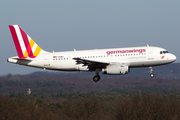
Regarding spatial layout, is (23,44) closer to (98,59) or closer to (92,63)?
(92,63)

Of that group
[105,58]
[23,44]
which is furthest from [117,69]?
[23,44]

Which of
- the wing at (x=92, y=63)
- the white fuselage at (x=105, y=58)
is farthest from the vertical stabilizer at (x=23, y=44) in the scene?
the wing at (x=92, y=63)

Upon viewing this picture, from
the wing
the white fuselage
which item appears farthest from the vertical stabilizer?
the wing

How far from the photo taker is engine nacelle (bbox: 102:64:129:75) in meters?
43.7

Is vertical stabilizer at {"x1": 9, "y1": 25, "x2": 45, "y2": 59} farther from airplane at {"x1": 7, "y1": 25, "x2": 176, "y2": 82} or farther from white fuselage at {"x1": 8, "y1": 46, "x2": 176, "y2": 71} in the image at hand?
white fuselage at {"x1": 8, "y1": 46, "x2": 176, "y2": 71}

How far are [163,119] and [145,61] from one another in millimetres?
40387

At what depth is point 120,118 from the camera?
8238 cm

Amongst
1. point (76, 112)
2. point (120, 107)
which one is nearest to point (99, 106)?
point (76, 112)

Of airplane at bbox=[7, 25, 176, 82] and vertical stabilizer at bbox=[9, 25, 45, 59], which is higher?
vertical stabilizer at bbox=[9, 25, 45, 59]

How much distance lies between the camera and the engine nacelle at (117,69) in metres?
43.7

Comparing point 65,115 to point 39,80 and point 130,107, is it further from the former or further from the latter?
point 39,80

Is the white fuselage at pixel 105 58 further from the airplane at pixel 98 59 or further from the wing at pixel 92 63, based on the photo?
the wing at pixel 92 63

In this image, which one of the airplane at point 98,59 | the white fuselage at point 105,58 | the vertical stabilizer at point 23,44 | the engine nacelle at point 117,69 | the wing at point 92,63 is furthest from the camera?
the vertical stabilizer at point 23,44

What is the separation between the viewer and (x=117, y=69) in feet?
144
